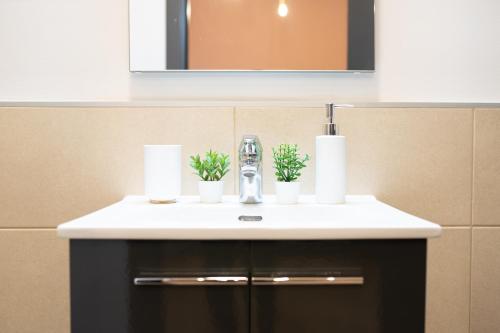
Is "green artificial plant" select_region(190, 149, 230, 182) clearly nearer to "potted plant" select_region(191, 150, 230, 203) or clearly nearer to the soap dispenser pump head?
"potted plant" select_region(191, 150, 230, 203)

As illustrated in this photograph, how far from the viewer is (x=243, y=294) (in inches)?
36.4

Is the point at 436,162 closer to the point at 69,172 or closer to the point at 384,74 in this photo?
the point at 384,74

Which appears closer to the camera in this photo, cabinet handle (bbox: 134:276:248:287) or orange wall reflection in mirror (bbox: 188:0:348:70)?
cabinet handle (bbox: 134:276:248:287)

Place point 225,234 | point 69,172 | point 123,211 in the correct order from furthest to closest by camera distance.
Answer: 1. point 69,172
2. point 123,211
3. point 225,234

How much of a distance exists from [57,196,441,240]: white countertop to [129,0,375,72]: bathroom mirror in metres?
0.38

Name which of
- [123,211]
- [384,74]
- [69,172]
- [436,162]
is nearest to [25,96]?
[69,172]

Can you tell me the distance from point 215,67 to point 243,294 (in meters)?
0.68

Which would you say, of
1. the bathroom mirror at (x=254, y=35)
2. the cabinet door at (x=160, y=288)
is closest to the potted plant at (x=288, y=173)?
the bathroom mirror at (x=254, y=35)

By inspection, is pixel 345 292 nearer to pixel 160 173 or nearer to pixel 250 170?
pixel 250 170

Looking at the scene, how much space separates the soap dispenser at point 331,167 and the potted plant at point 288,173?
53 millimetres

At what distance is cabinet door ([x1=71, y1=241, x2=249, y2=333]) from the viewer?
0.92 metres

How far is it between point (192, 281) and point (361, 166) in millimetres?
647

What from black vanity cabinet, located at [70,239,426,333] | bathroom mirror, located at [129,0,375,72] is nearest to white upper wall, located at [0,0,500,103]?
bathroom mirror, located at [129,0,375,72]

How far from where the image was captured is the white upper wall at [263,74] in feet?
4.53
